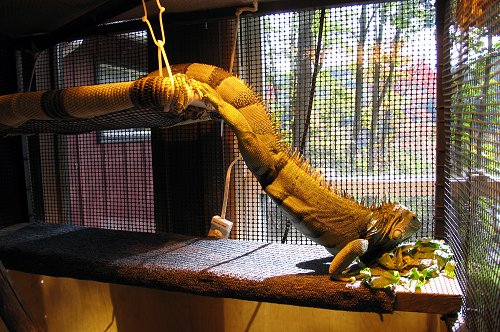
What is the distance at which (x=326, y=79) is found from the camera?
5.66 feet

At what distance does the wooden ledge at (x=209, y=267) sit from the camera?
3.74 ft

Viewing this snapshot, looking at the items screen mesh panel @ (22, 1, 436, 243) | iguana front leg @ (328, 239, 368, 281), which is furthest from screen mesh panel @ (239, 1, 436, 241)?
iguana front leg @ (328, 239, 368, 281)

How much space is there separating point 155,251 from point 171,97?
720 mm

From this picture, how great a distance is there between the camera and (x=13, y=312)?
1247mm

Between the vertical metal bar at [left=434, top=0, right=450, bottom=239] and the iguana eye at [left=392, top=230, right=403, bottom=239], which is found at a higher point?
the vertical metal bar at [left=434, top=0, right=450, bottom=239]

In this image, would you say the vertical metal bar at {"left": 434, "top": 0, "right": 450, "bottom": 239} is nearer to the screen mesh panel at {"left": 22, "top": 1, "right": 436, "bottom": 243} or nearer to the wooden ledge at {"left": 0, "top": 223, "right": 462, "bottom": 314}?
the screen mesh panel at {"left": 22, "top": 1, "right": 436, "bottom": 243}

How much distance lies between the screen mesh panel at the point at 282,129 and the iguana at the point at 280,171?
16 centimetres

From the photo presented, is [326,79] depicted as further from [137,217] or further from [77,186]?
[77,186]

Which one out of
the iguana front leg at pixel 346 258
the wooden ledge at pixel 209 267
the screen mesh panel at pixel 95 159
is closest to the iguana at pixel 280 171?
the iguana front leg at pixel 346 258

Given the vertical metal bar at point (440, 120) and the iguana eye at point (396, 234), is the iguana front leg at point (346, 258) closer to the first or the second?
the iguana eye at point (396, 234)

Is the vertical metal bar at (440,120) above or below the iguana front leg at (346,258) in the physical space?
above

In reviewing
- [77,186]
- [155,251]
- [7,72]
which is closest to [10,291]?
[155,251]

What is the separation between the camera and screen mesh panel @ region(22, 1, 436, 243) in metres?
1.63

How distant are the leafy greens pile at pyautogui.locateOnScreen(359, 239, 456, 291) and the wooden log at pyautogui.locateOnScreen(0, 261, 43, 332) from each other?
0.99 m
